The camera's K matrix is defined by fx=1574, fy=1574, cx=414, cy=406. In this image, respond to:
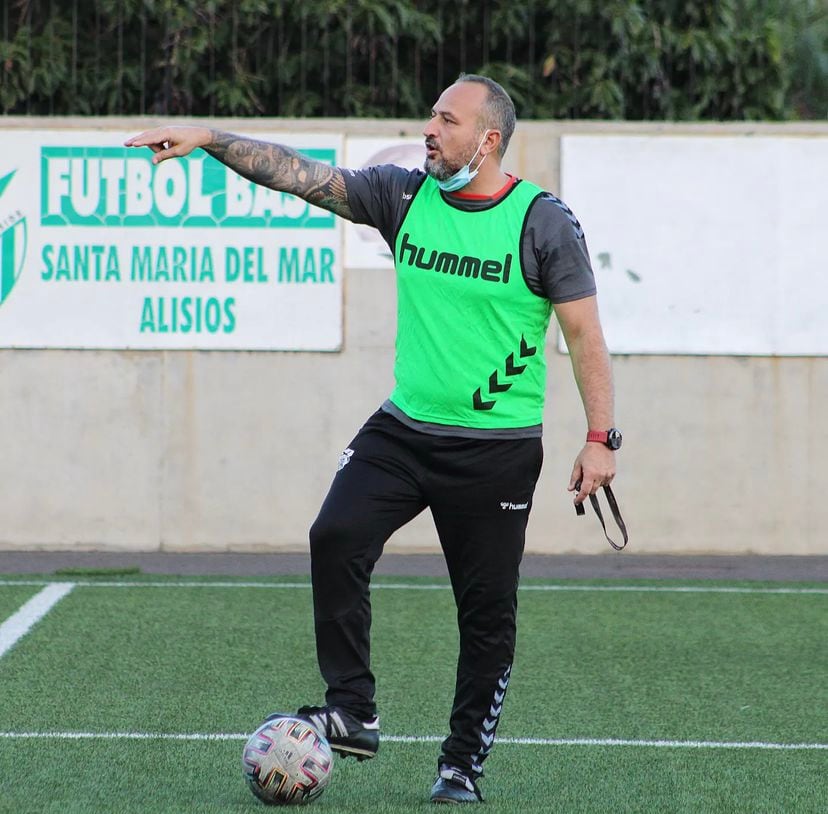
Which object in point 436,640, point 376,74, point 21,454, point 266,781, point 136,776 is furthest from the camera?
point 376,74

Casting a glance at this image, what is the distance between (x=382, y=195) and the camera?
470 cm

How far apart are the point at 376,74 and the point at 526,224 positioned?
7076 mm

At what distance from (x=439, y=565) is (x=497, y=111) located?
554 centimetres

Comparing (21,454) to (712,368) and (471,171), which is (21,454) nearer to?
(712,368)

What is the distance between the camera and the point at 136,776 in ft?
15.8

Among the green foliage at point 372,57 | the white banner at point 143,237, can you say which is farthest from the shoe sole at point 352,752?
the green foliage at point 372,57

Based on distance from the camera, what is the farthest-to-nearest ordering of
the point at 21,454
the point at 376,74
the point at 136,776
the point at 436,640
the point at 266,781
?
the point at 376,74
the point at 21,454
the point at 436,640
the point at 136,776
the point at 266,781

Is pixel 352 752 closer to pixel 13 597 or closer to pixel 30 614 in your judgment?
pixel 30 614

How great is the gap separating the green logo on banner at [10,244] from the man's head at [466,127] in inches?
235

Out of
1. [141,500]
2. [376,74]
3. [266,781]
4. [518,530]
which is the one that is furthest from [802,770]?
[376,74]

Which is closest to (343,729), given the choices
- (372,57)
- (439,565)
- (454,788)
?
(454,788)

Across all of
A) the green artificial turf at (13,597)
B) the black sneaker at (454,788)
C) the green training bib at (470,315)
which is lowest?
the green artificial turf at (13,597)

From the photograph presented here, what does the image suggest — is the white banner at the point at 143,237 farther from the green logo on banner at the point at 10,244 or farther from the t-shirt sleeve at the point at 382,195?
the t-shirt sleeve at the point at 382,195

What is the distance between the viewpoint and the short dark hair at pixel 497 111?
15.0ft
